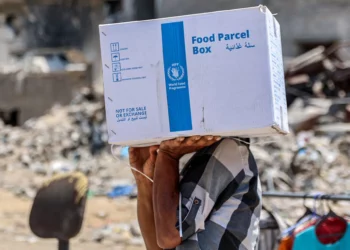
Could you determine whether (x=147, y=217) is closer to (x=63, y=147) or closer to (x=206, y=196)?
(x=206, y=196)

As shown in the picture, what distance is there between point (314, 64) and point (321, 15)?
974 cm

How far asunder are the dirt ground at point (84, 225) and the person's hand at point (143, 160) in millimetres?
4985

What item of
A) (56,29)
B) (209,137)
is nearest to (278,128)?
(209,137)

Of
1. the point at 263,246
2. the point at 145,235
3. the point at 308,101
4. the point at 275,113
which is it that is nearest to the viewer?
the point at 275,113

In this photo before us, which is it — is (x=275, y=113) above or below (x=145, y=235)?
above

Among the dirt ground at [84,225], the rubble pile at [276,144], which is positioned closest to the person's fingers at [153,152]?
the dirt ground at [84,225]

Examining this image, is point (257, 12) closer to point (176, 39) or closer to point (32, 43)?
point (176, 39)

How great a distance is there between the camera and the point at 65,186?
11.6 feet

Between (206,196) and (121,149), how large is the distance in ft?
2.90

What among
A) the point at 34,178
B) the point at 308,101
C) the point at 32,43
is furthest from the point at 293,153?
the point at 32,43

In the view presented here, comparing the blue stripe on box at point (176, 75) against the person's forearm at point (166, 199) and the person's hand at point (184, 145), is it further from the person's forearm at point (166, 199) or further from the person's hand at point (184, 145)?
the person's forearm at point (166, 199)

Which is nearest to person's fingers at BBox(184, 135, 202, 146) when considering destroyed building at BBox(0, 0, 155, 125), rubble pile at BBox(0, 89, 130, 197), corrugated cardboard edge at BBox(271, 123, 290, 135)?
corrugated cardboard edge at BBox(271, 123, 290, 135)

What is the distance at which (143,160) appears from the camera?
2711 millimetres

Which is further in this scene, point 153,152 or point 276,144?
point 276,144
